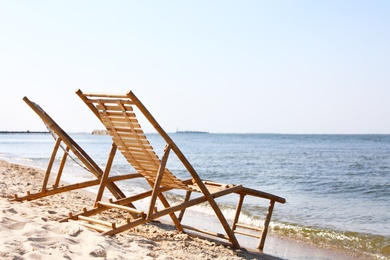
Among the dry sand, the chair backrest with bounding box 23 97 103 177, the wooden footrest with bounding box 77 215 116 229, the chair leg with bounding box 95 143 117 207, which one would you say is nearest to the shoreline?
the dry sand

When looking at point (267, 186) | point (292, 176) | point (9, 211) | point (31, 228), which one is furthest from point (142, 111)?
point (292, 176)

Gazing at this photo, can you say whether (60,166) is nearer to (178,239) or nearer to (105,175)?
(105,175)

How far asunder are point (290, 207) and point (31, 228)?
6589 millimetres

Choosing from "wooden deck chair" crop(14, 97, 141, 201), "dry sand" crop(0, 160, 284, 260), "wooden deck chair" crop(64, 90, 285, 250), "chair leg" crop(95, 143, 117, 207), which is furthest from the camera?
"wooden deck chair" crop(14, 97, 141, 201)

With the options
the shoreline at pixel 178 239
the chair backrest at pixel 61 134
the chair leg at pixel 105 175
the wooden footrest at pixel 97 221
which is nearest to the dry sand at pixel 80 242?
the shoreline at pixel 178 239

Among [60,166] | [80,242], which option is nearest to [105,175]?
[60,166]

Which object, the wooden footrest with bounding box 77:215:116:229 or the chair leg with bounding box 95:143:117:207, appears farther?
the chair leg with bounding box 95:143:117:207

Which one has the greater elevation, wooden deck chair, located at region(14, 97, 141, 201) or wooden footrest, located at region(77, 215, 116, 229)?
Result: wooden deck chair, located at region(14, 97, 141, 201)

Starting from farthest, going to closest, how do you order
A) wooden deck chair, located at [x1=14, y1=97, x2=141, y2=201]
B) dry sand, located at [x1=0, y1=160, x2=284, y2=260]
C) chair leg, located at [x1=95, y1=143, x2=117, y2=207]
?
wooden deck chair, located at [x1=14, y1=97, x2=141, y2=201] < chair leg, located at [x1=95, y1=143, x2=117, y2=207] < dry sand, located at [x1=0, y1=160, x2=284, y2=260]

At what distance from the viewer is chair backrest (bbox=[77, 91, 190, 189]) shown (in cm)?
452

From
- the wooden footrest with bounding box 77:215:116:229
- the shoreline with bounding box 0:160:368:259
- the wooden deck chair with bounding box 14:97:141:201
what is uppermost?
the wooden deck chair with bounding box 14:97:141:201

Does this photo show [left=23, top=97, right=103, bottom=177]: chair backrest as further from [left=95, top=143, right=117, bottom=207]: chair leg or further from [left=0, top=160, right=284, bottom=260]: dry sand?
[left=0, top=160, right=284, bottom=260]: dry sand

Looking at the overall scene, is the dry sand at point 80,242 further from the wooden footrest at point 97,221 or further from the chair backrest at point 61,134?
the chair backrest at point 61,134

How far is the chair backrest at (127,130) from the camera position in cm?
452
